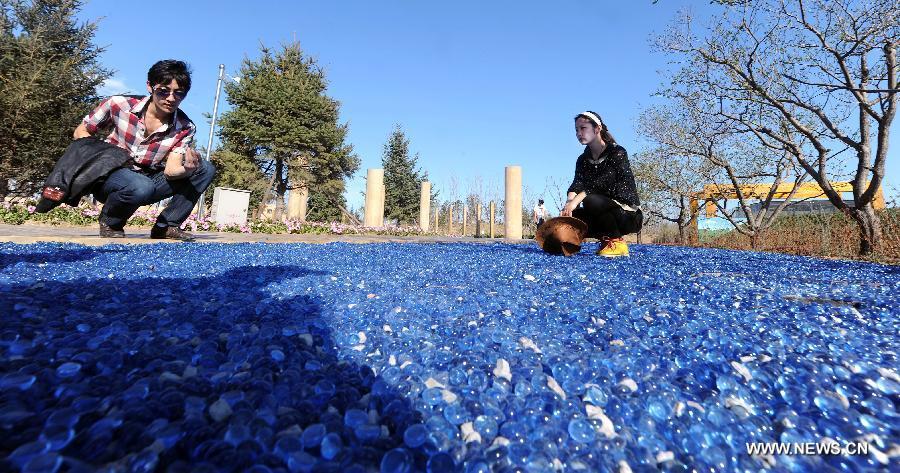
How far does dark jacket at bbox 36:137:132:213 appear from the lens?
3.47 m

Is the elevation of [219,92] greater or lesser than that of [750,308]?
greater

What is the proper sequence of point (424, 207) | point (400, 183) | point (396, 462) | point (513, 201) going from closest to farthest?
point (396, 462), point (513, 201), point (424, 207), point (400, 183)

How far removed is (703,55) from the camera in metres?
7.81

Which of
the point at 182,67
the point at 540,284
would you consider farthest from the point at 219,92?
the point at 540,284

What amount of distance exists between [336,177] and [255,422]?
1887cm

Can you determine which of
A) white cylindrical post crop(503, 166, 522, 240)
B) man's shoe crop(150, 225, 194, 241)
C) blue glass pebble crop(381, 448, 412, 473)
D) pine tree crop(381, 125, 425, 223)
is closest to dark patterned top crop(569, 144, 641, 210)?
blue glass pebble crop(381, 448, 412, 473)

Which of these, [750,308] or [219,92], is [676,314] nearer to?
[750,308]

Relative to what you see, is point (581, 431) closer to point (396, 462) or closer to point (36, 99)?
point (396, 462)

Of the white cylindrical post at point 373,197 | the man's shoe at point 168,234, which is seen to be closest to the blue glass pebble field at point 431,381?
the man's shoe at point 168,234

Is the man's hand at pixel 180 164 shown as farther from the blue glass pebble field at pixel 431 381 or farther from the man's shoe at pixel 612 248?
the man's shoe at pixel 612 248

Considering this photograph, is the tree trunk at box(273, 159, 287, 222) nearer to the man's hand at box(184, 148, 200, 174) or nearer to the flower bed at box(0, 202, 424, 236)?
the flower bed at box(0, 202, 424, 236)

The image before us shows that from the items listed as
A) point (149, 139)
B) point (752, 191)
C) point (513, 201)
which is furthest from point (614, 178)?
point (513, 201)

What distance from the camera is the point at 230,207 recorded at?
10.5 metres

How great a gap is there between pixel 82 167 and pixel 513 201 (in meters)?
12.2
